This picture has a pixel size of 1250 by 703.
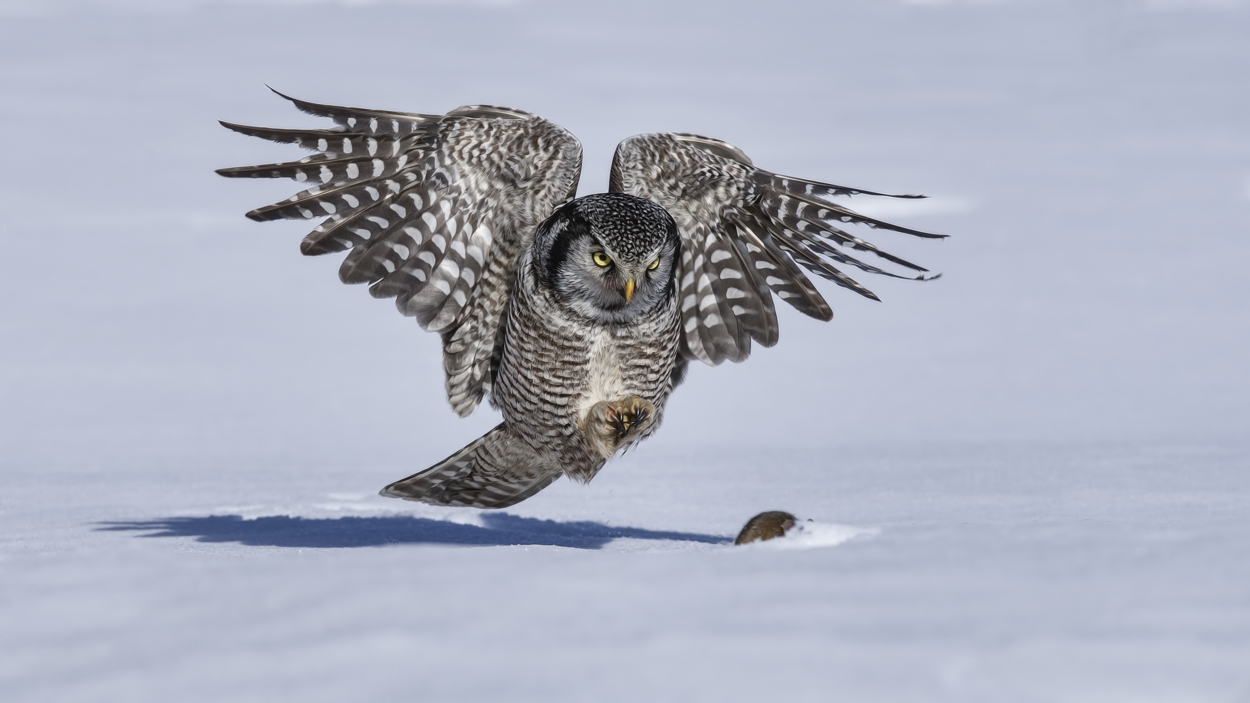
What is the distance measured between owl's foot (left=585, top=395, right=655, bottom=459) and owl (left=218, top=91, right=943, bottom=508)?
10 millimetres

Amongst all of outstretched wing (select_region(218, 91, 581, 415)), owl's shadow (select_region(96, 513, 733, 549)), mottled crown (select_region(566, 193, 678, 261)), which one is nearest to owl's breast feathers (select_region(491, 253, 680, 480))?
outstretched wing (select_region(218, 91, 581, 415))

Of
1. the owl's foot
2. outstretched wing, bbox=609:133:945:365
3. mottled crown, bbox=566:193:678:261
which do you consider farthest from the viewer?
outstretched wing, bbox=609:133:945:365

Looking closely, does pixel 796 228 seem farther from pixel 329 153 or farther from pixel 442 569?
pixel 442 569

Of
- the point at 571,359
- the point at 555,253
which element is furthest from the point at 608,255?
the point at 571,359

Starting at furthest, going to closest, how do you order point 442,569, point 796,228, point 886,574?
1. point 796,228
2. point 442,569
3. point 886,574

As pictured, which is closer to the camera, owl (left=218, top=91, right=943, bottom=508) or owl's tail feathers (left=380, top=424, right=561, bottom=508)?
owl (left=218, top=91, right=943, bottom=508)

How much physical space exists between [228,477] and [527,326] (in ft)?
15.3

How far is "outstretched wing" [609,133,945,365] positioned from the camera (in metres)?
5.70

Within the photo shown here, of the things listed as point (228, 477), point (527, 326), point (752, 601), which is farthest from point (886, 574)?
point (228, 477)

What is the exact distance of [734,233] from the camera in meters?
5.89

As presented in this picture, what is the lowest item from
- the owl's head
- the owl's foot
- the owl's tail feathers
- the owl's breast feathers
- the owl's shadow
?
the owl's shadow

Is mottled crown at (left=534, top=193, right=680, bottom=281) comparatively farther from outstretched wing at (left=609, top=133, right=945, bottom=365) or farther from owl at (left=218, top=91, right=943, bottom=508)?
outstretched wing at (left=609, top=133, right=945, bottom=365)

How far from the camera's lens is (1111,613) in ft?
8.91

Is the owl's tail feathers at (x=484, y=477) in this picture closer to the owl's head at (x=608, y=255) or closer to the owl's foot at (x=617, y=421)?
the owl's foot at (x=617, y=421)
